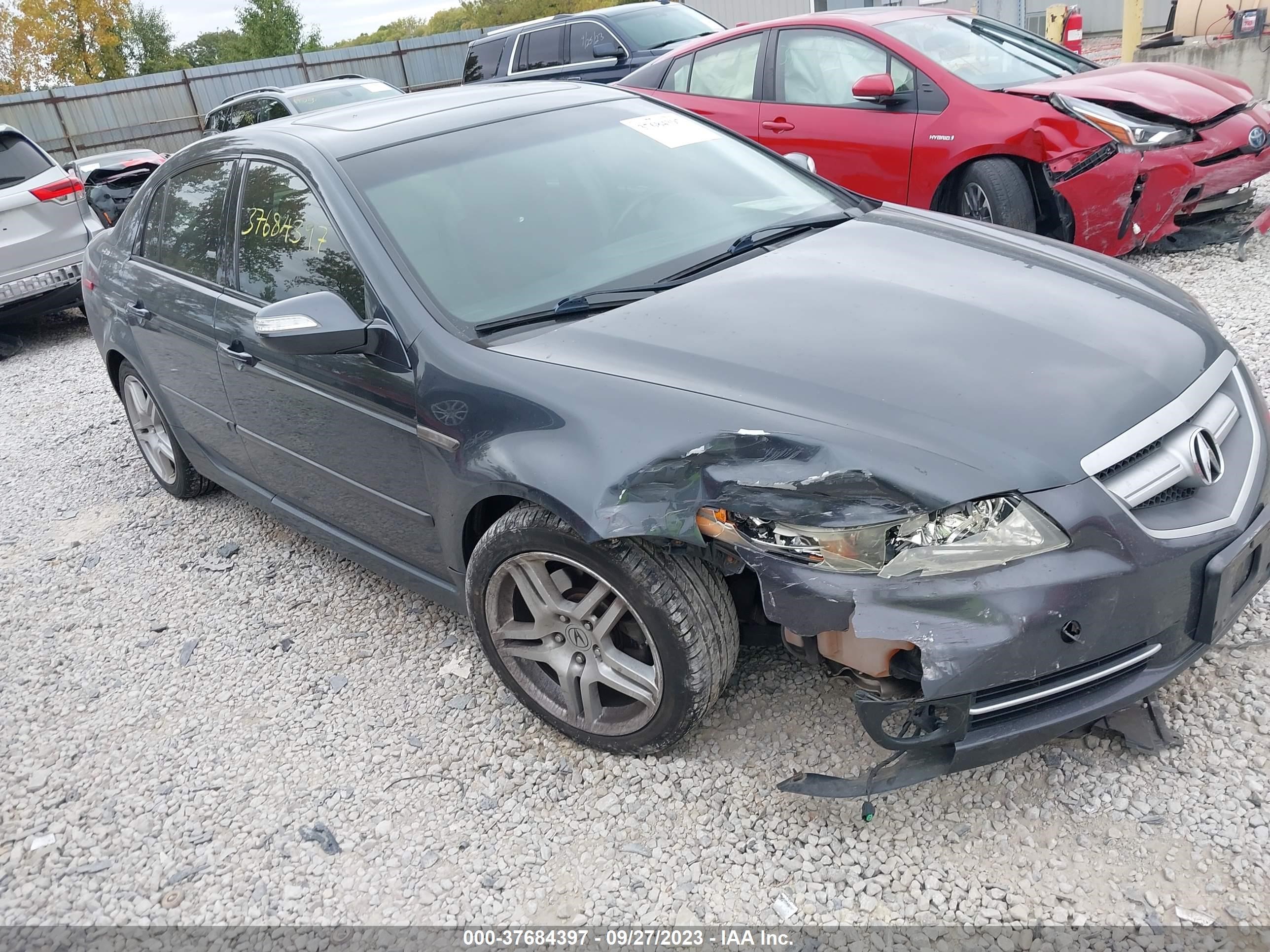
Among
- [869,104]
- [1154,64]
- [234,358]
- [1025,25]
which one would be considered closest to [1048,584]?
[234,358]

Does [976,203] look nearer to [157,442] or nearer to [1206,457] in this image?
[1206,457]

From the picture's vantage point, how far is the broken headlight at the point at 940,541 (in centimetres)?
198

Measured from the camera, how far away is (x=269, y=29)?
43312 mm

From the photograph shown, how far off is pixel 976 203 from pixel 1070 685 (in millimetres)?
4096

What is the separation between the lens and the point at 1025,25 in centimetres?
1602

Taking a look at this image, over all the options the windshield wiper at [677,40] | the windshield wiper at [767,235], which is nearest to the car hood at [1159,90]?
the windshield wiper at [767,235]

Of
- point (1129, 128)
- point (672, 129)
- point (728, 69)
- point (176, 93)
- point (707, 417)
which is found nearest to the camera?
point (707, 417)

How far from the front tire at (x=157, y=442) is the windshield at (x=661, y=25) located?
Result: 7343 mm

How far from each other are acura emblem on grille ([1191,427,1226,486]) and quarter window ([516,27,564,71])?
987 cm

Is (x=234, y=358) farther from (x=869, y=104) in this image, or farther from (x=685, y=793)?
(x=869, y=104)

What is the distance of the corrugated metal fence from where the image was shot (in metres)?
21.4

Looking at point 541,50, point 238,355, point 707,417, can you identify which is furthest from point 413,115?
point 541,50

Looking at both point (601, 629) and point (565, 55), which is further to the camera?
point (565, 55)

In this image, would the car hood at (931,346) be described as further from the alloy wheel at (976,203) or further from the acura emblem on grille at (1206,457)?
the alloy wheel at (976,203)
